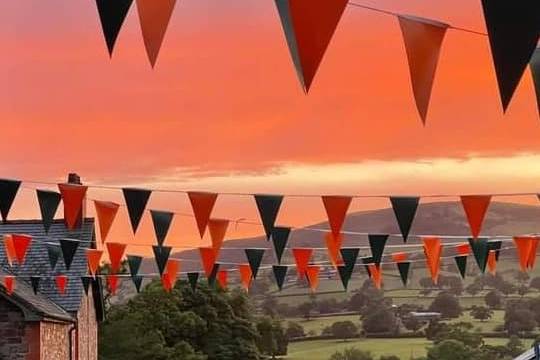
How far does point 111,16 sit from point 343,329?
182ft

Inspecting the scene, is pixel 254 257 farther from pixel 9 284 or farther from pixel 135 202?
pixel 9 284

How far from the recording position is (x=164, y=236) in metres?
9.20

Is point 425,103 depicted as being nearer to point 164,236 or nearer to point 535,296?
point 164,236

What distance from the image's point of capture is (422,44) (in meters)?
4.18

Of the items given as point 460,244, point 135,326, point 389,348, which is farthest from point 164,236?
point 389,348

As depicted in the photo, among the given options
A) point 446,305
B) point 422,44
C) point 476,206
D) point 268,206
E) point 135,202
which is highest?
point 446,305

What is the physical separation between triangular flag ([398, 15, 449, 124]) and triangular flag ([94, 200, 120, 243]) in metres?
5.27

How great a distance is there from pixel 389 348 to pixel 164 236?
4700 centimetres

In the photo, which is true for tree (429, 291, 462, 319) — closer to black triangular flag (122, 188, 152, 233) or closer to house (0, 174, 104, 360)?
house (0, 174, 104, 360)

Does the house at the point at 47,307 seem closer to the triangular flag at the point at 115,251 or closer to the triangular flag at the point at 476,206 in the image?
the triangular flag at the point at 115,251

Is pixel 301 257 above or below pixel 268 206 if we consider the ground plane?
above

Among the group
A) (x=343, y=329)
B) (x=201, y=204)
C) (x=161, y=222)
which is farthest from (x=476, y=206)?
(x=343, y=329)

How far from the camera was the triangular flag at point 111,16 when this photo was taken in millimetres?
3418

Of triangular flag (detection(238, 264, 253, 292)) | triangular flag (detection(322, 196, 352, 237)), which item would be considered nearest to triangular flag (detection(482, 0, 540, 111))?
triangular flag (detection(322, 196, 352, 237))
